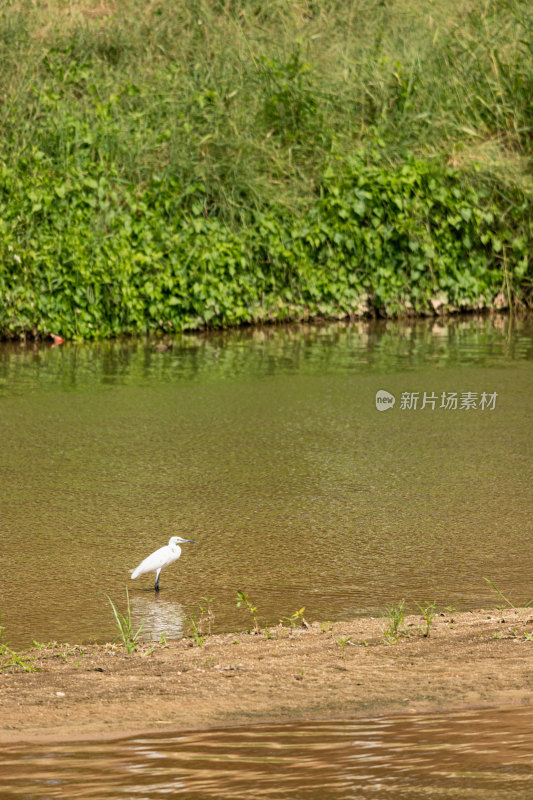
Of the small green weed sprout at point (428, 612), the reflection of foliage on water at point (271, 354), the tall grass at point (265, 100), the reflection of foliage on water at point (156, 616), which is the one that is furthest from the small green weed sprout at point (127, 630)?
the tall grass at point (265, 100)

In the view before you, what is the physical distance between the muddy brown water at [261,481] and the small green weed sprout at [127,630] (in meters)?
0.04

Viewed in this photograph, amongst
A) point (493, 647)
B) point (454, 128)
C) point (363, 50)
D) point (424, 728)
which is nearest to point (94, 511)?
point (493, 647)

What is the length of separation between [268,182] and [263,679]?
10.5m

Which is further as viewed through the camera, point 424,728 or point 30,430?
point 30,430

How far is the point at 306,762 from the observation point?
8.84 feet

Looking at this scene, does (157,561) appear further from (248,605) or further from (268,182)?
(268,182)

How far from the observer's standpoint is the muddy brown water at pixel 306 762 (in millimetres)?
2523

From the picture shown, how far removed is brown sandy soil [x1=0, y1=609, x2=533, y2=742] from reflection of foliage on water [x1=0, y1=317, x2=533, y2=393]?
228 inches

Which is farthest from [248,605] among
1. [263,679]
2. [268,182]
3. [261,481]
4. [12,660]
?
[268,182]

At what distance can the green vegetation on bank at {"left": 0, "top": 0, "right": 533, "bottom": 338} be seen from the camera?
39.5 ft

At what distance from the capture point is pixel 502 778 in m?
2.52

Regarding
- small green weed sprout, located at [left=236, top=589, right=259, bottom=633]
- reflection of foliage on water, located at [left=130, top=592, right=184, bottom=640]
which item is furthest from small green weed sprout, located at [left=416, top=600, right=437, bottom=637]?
reflection of foliage on water, located at [left=130, top=592, right=184, bottom=640]

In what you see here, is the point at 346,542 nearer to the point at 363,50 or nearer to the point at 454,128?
the point at 454,128

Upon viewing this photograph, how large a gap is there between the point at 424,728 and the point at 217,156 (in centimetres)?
1113
